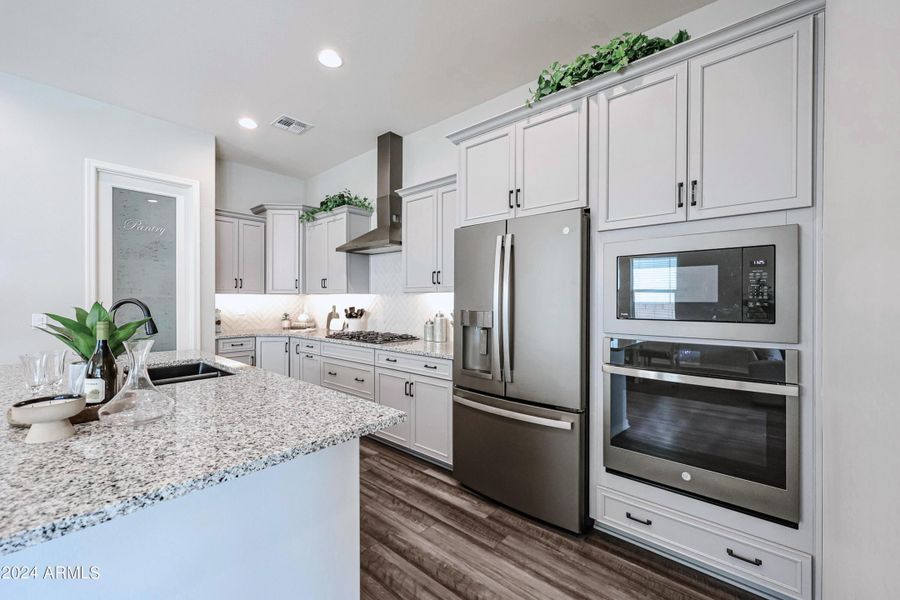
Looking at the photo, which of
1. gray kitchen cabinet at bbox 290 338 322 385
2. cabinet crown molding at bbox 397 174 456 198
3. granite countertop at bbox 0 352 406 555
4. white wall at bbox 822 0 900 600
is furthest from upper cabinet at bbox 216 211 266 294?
white wall at bbox 822 0 900 600

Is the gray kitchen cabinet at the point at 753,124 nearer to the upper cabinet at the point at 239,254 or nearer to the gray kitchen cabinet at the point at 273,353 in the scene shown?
the gray kitchen cabinet at the point at 273,353

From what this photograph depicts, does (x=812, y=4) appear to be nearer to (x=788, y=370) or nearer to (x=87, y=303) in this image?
(x=788, y=370)

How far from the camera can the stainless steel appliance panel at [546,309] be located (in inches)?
76.8

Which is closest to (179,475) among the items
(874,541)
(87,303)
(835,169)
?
(874,541)

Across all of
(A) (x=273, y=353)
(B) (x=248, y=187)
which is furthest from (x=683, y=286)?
(B) (x=248, y=187)

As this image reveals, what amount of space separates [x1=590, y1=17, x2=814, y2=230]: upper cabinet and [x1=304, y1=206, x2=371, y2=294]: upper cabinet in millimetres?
3035

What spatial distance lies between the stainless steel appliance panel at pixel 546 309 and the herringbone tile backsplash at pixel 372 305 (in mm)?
1367

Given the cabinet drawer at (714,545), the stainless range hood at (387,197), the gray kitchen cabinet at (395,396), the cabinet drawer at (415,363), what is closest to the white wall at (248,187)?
the stainless range hood at (387,197)

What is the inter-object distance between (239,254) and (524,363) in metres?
3.97

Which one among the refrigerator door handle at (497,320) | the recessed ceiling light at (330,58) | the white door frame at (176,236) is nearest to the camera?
the refrigerator door handle at (497,320)

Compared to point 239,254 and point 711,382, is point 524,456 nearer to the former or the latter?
point 711,382

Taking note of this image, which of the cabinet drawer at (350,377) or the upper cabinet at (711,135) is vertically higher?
the upper cabinet at (711,135)

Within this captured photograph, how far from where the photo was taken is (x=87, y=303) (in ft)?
10.3

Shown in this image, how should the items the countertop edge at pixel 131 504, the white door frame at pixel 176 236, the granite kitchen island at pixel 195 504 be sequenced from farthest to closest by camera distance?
the white door frame at pixel 176 236 → the granite kitchen island at pixel 195 504 → the countertop edge at pixel 131 504
